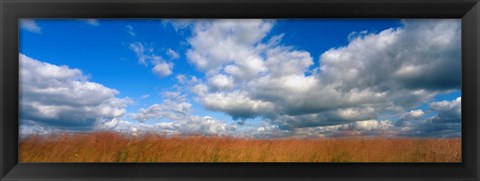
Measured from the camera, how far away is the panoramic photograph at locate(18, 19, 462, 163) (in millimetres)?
1708

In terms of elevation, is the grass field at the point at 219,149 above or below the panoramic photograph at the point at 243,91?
below

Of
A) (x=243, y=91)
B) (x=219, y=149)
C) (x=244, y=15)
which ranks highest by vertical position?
(x=244, y=15)

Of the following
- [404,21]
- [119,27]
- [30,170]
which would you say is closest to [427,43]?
[404,21]

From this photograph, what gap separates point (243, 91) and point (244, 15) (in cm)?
Answer: 39

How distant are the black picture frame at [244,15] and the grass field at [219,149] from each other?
9 centimetres

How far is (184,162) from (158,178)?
126 millimetres

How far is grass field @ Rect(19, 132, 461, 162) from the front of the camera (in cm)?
169

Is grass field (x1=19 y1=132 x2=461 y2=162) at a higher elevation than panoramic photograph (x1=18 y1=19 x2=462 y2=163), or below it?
below

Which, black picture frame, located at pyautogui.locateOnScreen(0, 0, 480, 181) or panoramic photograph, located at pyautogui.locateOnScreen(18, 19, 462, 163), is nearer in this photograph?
black picture frame, located at pyautogui.locateOnScreen(0, 0, 480, 181)

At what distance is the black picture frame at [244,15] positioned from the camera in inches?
61.5

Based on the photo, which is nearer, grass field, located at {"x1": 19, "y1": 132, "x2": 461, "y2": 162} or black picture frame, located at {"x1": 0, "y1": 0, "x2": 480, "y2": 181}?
black picture frame, located at {"x1": 0, "y1": 0, "x2": 480, "y2": 181}

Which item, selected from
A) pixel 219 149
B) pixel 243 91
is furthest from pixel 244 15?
pixel 219 149

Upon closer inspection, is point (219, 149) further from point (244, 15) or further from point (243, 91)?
point (244, 15)

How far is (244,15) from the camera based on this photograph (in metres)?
1.59
